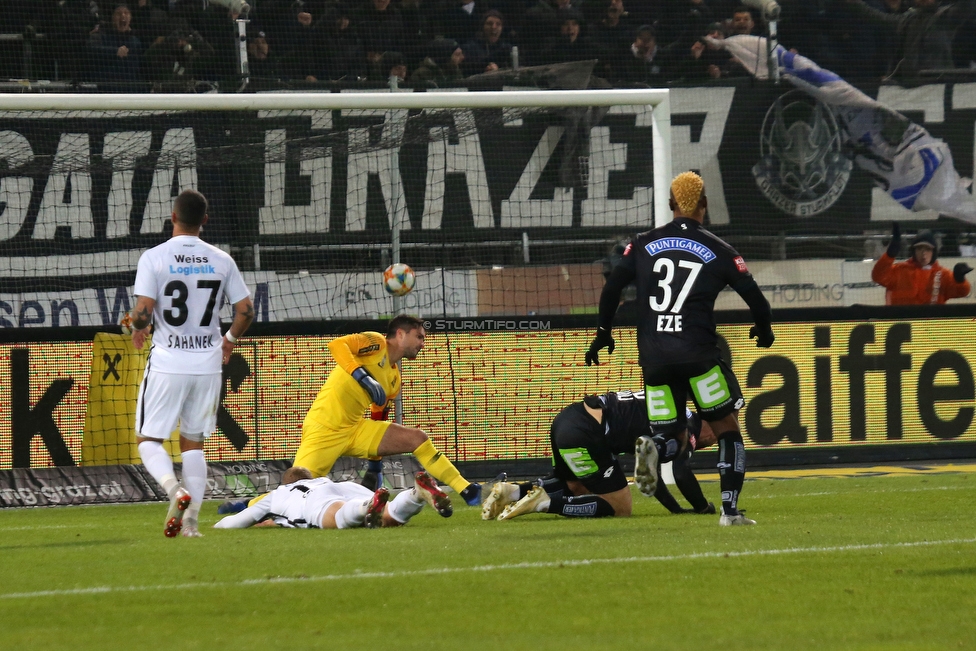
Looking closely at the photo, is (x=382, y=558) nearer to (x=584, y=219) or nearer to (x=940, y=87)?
(x=584, y=219)

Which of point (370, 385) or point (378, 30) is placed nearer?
point (370, 385)

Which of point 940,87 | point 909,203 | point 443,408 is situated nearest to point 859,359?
point 443,408

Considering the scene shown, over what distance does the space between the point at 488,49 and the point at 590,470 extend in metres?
11.8

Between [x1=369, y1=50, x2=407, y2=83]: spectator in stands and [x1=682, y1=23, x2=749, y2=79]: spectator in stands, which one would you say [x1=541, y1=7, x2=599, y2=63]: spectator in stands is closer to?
[x1=682, y1=23, x2=749, y2=79]: spectator in stands

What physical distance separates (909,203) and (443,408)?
30.5 feet

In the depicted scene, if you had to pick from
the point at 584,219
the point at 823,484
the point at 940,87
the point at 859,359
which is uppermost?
the point at 940,87

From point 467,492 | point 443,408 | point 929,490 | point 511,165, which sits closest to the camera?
point 467,492

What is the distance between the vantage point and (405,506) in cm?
758

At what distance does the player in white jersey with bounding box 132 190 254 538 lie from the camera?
7223 mm

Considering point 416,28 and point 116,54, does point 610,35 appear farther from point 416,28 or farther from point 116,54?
point 116,54

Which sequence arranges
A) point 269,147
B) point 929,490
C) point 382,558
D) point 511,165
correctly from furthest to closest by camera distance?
point 511,165
point 269,147
point 929,490
point 382,558

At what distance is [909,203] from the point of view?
18438mm

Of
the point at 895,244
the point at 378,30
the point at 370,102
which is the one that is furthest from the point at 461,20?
the point at 370,102

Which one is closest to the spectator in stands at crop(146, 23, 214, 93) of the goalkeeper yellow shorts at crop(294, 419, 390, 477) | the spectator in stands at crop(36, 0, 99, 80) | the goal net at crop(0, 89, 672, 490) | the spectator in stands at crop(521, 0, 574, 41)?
the goal net at crop(0, 89, 672, 490)
